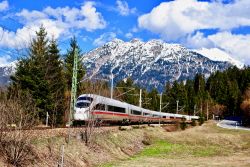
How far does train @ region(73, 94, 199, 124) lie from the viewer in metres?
38.2

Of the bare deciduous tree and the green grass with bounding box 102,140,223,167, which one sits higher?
the bare deciduous tree

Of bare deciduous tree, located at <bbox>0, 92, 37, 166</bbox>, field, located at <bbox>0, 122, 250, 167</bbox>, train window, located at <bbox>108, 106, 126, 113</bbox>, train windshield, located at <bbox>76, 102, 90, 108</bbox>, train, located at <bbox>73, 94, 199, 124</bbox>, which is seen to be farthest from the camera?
train window, located at <bbox>108, 106, 126, 113</bbox>

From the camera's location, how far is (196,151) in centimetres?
4428

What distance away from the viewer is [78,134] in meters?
31.2

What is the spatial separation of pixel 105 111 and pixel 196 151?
10.6m

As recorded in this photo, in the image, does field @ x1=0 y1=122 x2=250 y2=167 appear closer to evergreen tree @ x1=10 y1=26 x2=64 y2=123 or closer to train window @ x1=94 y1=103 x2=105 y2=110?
train window @ x1=94 y1=103 x2=105 y2=110

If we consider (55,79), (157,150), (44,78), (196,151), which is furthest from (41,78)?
(196,151)

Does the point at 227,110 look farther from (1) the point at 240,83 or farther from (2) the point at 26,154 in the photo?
(2) the point at 26,154

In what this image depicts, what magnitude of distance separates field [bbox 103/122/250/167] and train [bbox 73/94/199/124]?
5.41m

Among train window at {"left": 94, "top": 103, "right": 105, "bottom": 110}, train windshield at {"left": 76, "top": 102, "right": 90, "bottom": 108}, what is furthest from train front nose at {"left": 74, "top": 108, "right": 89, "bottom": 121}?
train window at {"left": 94, "top": 103, "right": 105, "bottom": 110}

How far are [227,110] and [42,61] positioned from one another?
138 metres

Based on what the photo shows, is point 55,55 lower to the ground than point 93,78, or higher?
higher

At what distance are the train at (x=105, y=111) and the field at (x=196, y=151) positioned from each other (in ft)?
17.7

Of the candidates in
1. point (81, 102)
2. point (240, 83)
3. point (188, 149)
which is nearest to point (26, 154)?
point (81, 102)
